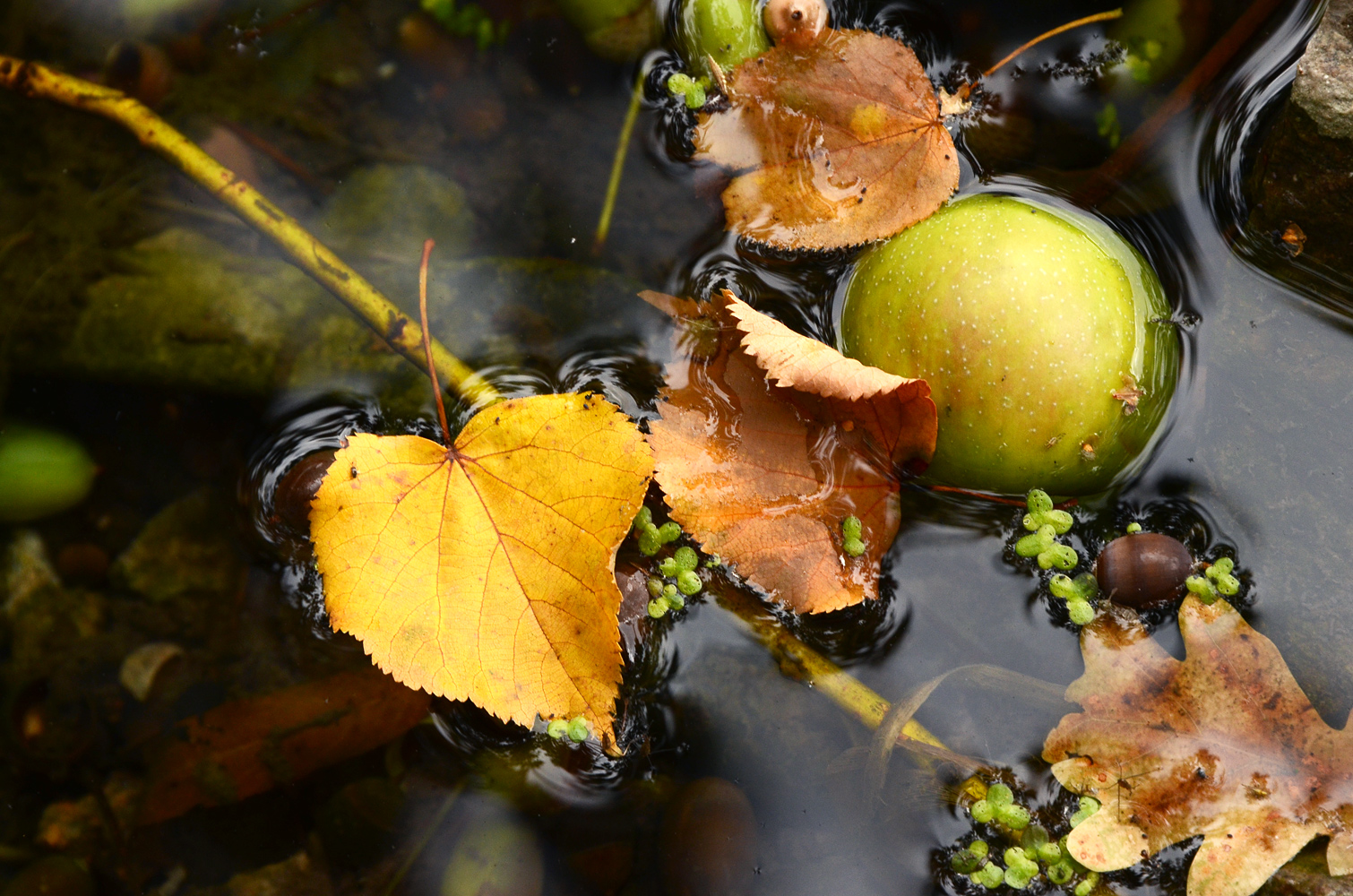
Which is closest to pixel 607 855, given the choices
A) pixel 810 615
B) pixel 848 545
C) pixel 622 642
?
pixel 622 642

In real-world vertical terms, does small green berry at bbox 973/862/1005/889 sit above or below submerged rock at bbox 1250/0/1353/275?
below

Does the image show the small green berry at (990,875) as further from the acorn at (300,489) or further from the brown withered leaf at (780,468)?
the acorn at (300,489)


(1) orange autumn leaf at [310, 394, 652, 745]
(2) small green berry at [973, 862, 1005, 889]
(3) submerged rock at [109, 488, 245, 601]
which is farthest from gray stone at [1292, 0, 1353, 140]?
(3) submerged rock at [109, 488, 245, 601]

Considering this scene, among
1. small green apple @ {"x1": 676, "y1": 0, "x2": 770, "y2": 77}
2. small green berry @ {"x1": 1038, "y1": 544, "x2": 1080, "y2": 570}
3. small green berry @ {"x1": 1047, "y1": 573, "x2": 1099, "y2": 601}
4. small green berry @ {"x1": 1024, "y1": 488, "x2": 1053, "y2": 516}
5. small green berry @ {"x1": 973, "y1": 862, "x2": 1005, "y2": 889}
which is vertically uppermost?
small green apple @ {"x1": 676, "y1": 0, "x2": 770, "y2": 77}

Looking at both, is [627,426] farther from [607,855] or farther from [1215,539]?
[1215,539]

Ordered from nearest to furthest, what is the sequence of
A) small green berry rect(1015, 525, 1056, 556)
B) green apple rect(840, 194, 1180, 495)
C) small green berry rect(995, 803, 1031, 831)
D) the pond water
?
1. green apple rect(840, 194, 1180, 495)
2. small green berry rect(995, 803, 1031, 831)
3. small green berry rect(1015, 525, 1056, 556)
4. the pond water

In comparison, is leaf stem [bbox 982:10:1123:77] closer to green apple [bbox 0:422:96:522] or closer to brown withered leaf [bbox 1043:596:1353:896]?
brown withered leaf [bbox 1043:596:1353:896]

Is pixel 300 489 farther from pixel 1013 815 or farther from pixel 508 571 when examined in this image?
pixel 1013 815
